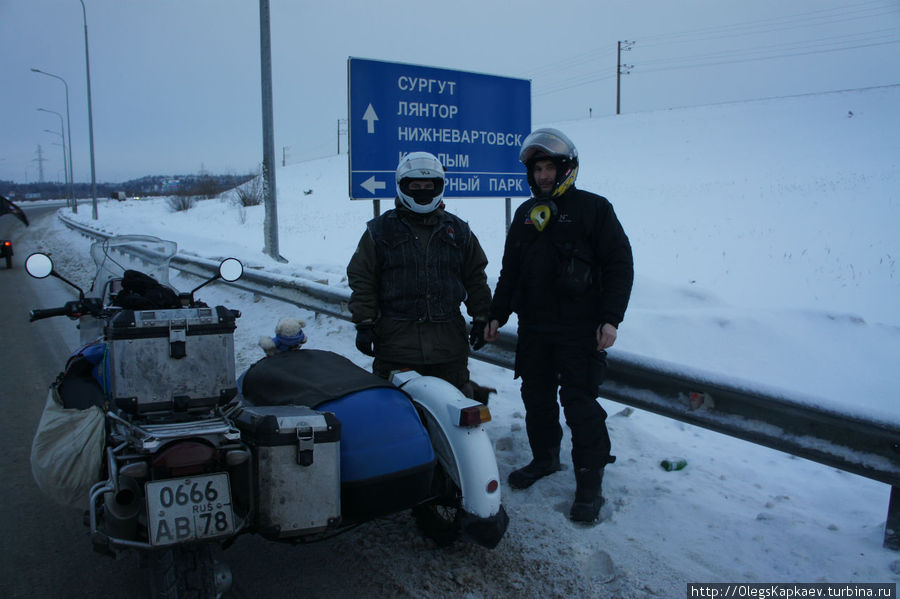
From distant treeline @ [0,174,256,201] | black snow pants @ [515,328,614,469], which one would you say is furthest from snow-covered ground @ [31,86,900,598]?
distant treeline @ [0,174,256,201]

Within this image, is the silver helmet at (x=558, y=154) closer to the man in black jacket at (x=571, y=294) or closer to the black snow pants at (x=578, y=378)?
the man in black jacket at (x=571, y=294)

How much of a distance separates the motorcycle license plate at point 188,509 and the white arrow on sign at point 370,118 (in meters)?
5.17

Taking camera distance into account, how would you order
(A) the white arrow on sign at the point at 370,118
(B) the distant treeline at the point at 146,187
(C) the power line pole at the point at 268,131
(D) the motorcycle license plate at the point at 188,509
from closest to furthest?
(D) the motorcycle license plate at the point at 188,509
(A) the white arrow on sign at the point at 370,118
(C) the power line pole at the point at 268,131
(B) the distant treeline at the point at 146,187

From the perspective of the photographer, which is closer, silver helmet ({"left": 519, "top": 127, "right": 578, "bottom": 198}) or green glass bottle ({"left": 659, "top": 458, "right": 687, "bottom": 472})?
silver helmet ({"left": 519, "top": 127, "right": 578, "bottom": 198})

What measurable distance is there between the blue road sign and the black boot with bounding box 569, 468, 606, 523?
391 centimetres

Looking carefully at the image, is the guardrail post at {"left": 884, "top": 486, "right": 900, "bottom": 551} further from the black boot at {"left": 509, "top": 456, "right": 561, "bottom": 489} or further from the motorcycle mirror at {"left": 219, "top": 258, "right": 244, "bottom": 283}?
the motorcycle mirror at {"left": 219, "top": 258, "right": 244, "bottom": 283}

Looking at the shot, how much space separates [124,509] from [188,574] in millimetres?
349

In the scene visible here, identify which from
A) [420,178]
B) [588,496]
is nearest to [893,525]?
[588,496]

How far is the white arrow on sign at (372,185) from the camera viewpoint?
6.93 metres

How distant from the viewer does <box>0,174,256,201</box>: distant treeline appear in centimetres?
5181

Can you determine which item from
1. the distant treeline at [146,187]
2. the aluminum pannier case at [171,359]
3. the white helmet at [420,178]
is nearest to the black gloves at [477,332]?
the white helmet at [420,178]

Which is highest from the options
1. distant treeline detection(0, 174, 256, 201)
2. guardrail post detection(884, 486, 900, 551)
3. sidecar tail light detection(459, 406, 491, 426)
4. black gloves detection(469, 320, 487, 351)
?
distant treeline detection(0, 174, 256, 201)

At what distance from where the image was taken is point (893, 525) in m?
3.00

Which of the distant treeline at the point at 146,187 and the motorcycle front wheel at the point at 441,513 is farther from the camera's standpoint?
the distant treeline at the point at 146,187
